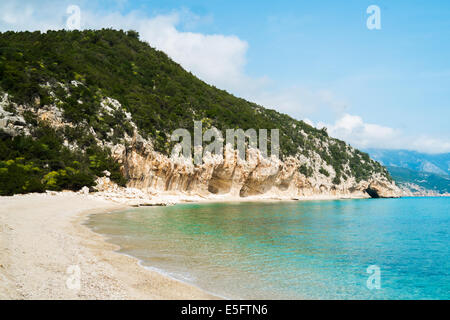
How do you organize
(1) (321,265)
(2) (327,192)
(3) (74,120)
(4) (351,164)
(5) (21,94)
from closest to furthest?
(1) (321,265)
(5) (21,94)
(3) (74,120)
(2) (327,192)
(4) (351,164)

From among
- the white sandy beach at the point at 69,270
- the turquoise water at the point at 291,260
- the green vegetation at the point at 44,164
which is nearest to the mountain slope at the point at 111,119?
the green vegetation at the point at 44,164

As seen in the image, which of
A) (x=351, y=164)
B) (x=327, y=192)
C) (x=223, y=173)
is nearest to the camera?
(x=223, y=173)

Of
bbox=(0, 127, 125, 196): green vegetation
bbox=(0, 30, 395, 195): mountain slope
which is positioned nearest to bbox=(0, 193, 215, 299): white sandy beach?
bbox=(0, 127, 125, 196): green vegetation

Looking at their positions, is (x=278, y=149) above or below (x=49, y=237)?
above

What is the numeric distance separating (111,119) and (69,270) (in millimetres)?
35161

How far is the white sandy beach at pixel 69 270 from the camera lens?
573 cm

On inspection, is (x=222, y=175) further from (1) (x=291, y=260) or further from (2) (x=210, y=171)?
(1) (x=291, y=260)

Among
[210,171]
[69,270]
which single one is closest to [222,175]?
[210,171]

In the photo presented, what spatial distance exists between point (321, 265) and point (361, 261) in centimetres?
182

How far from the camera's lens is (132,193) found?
3628 cm

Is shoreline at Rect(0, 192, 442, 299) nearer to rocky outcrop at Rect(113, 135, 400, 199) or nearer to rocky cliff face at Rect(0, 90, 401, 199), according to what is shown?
rocky cliff face at Rect(0, 90, 401, 199)

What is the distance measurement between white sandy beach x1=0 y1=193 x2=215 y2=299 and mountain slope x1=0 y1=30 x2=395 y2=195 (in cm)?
1564
